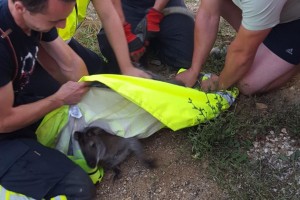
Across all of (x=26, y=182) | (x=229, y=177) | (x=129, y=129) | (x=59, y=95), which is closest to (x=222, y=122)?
(x=229, y=177)

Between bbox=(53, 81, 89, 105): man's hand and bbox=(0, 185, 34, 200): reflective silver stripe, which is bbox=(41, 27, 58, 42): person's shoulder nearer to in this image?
bbox=(53, 81, 89, 105): man's hand

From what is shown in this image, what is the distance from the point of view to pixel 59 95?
7.07ft

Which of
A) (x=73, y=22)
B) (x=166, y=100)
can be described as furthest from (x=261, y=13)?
(x=73, y=22)

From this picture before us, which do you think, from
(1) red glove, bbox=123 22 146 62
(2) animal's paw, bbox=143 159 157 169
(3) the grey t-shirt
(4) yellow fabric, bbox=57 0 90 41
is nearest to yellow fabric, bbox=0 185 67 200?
(2) animal's paw, bbox=143 159 157 169

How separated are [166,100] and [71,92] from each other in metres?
0.48

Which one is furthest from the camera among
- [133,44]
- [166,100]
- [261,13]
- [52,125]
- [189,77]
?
[133,44]

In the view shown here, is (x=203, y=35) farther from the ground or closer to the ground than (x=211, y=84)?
farther from the ground

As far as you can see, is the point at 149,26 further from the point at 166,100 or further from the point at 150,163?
the point at 150,163

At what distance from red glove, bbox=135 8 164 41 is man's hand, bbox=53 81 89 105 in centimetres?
82

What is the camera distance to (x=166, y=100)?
2.19 m

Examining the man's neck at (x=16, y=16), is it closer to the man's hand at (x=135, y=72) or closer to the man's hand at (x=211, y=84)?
the man's hand at (x=135, y=72)

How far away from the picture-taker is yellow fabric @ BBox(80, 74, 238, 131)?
2.16m

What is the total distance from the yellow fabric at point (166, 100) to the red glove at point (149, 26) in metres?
0.77

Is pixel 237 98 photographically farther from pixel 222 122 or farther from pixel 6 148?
pixel 6 148
